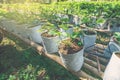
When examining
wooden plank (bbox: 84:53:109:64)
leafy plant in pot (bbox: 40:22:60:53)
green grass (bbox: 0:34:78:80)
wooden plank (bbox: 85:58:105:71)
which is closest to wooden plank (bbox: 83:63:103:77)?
wooden plank (bbox: 85:58:105:71)

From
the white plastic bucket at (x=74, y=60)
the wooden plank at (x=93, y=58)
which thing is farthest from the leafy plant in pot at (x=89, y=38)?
the white plastic bucket at (x=74, y=60)

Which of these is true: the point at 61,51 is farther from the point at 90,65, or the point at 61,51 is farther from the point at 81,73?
the point at 90,65

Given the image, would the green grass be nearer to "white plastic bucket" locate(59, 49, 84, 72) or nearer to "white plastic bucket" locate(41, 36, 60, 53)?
"white plastic bucket" locate(41, 36, 60, 53)

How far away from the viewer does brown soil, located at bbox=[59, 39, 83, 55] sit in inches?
112

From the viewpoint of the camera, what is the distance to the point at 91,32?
12.2ft

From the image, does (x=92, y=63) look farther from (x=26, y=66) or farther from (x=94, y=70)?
(x=26, y=66)

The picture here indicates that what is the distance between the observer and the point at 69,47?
2916 millimetres

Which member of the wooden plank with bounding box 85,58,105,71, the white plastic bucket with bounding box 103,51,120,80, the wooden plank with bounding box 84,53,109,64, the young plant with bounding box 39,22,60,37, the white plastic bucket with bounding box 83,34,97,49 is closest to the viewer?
the white plastic bucket with bounding box 103,51,120,80

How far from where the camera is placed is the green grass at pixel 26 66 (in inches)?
163

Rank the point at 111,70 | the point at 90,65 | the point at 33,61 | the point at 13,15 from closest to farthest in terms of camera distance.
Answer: the point at 111,70 < the point at 90,65 < the point at 33,61 < the point at 13,15

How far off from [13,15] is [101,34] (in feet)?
9.44

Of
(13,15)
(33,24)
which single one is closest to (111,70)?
(33,24)

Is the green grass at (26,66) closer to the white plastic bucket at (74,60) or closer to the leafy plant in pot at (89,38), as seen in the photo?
the leafy plant in pot at (89,38)

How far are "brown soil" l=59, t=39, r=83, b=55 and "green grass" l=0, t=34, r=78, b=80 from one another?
1216 millimetres
